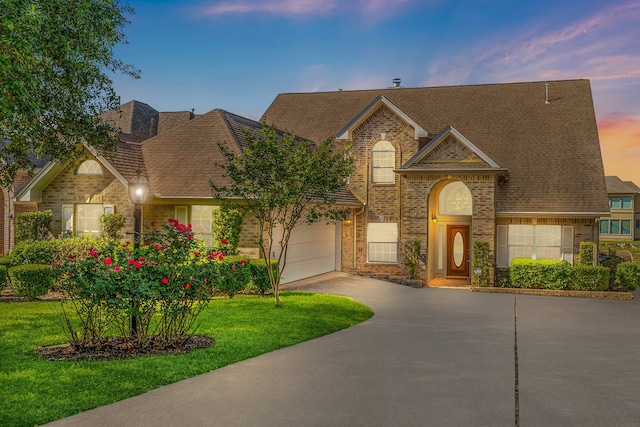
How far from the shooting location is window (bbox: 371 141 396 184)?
87.7 ft

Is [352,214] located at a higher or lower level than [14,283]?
higher

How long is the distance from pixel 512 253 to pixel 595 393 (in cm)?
1647

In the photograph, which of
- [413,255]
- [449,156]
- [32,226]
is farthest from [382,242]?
[32,226]

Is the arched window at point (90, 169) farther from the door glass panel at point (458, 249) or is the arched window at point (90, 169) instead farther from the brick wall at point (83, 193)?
the door glass panel at point (458, 249)

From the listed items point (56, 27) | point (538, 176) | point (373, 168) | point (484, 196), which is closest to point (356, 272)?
point (373, 168)

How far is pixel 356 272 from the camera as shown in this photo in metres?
26.9

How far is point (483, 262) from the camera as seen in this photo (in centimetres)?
2377

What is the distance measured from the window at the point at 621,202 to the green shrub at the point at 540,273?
63.9m

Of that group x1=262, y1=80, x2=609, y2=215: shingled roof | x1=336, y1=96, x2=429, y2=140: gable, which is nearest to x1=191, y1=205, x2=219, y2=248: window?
x1=262, y1=80, x2=609, y2=215: shingled roof

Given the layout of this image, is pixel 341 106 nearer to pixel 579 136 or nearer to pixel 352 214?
pixel 352 214

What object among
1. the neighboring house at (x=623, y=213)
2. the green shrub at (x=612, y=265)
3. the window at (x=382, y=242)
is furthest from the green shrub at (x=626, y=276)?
the neighboring house at (x=623, y=213)

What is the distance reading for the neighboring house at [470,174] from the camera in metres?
24.1

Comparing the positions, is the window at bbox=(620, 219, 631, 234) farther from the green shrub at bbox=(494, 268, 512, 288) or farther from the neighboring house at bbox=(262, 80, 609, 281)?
the green shrub at bbox=(494, 268, 512, 288)

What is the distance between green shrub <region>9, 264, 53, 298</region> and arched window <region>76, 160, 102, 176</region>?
569 cm
